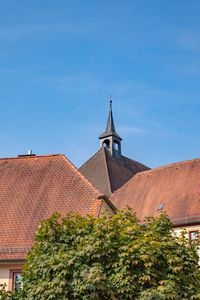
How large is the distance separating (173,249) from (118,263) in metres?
1.47

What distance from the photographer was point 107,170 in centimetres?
3572

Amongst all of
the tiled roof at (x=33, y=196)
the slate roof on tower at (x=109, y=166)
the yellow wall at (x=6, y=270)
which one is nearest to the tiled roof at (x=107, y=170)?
the slate roof on tower at (x=109, y=166)

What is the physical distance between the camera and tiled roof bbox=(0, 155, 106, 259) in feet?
56.7

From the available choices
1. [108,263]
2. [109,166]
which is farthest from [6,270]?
[109,166]

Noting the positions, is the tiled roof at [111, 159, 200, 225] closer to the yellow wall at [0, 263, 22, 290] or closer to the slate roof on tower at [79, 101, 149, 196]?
the slate roof on tower at [79, 101, 149, 196]

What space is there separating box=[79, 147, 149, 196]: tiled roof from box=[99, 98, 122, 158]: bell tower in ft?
3.42

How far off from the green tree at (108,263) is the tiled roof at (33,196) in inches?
164

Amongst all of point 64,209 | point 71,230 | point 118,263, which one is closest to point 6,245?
point 64,209

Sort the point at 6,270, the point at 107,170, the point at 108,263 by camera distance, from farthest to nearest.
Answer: the point at 107,170
the point at 6,270
the point at 108,263

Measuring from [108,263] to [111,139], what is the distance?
3038 centimetres

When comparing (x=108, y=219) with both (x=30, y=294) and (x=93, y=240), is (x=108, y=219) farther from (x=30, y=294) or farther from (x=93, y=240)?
(x=30, y=294)

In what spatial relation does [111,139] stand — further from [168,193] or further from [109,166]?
[168,193]

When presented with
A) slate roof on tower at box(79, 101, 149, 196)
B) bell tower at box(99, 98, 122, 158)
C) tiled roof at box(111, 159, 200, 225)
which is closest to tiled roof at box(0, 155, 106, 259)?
tiled roof at box(111, 159, 200, 225)

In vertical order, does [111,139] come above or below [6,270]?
above
